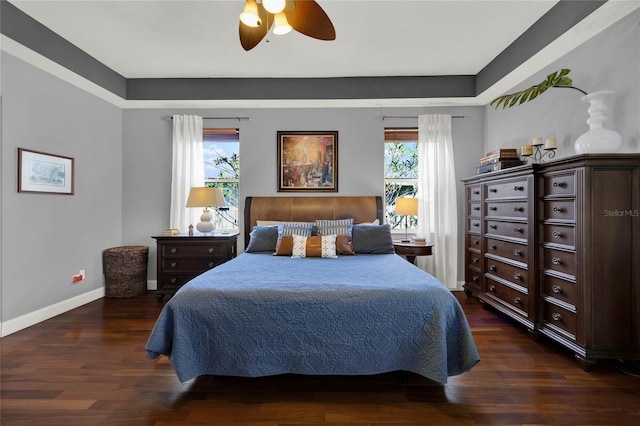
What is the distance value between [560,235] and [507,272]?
746 mm

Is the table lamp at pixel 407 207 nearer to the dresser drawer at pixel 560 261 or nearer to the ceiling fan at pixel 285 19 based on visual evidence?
the dresser drawer at pixel 560 261

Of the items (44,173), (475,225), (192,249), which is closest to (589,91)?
(475,225)

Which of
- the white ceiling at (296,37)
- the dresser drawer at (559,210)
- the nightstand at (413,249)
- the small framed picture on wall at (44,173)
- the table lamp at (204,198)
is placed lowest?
the nightstand at (413,249)

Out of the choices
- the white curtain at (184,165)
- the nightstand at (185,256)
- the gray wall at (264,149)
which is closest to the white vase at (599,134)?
the gray wall at (264,149)

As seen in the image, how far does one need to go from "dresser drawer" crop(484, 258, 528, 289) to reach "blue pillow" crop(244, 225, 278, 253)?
2.33m

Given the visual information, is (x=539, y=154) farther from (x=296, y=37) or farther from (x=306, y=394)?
(x=306, y=394)

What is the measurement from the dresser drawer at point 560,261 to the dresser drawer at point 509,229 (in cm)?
25

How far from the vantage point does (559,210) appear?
248 centimetres

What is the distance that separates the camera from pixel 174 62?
3689 mm

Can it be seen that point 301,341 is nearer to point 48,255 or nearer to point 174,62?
point 48,255

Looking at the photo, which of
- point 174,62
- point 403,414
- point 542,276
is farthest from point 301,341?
point 174,62

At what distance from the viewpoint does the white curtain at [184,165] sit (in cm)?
432

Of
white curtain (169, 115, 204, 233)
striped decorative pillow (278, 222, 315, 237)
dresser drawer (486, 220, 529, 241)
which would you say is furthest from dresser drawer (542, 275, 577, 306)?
white curtain (169, 115, 204, 233)

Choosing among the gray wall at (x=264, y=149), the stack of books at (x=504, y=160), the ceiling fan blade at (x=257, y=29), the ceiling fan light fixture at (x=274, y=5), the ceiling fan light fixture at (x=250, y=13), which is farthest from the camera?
the gray wall at (x=264, y=149)
